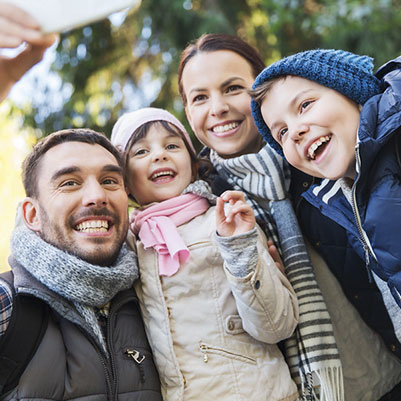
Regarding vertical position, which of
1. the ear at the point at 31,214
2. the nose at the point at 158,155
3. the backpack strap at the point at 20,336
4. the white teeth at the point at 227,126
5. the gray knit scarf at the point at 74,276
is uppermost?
the white teeth at the point at 227,126

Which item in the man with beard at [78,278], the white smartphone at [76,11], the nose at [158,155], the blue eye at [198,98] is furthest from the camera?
the blue eye at [198,98]

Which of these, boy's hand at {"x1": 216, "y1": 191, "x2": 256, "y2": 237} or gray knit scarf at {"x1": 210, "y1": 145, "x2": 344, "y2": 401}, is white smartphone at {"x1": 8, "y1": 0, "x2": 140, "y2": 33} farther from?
gray knit scarf at {"x1": 210, "y1": 145, "x2": 344, "y2": 401}

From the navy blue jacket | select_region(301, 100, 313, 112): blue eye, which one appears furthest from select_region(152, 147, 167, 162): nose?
the navy blue jacket

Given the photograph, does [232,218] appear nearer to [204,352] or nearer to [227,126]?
[204,352]

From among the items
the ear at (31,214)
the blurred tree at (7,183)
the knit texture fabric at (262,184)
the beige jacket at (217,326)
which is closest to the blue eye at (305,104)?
the knit texture fabric at (262,184)

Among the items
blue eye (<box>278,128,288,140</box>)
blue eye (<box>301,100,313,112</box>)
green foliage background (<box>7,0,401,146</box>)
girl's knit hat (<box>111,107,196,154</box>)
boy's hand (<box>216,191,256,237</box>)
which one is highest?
green foliage background (<box>7,0,401,146</box>)

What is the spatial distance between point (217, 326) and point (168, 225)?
0.54 meters

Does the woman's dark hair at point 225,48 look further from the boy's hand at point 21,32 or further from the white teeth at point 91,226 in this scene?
the boy's hand at point 21,32

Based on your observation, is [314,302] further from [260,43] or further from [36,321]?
[260,43]

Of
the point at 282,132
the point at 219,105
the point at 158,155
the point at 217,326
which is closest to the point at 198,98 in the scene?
the point at 219,105

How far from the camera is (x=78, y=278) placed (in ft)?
6.40

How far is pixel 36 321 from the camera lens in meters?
1.84

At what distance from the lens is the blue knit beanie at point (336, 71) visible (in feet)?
6.29

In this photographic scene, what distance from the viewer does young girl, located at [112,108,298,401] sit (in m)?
1.96
